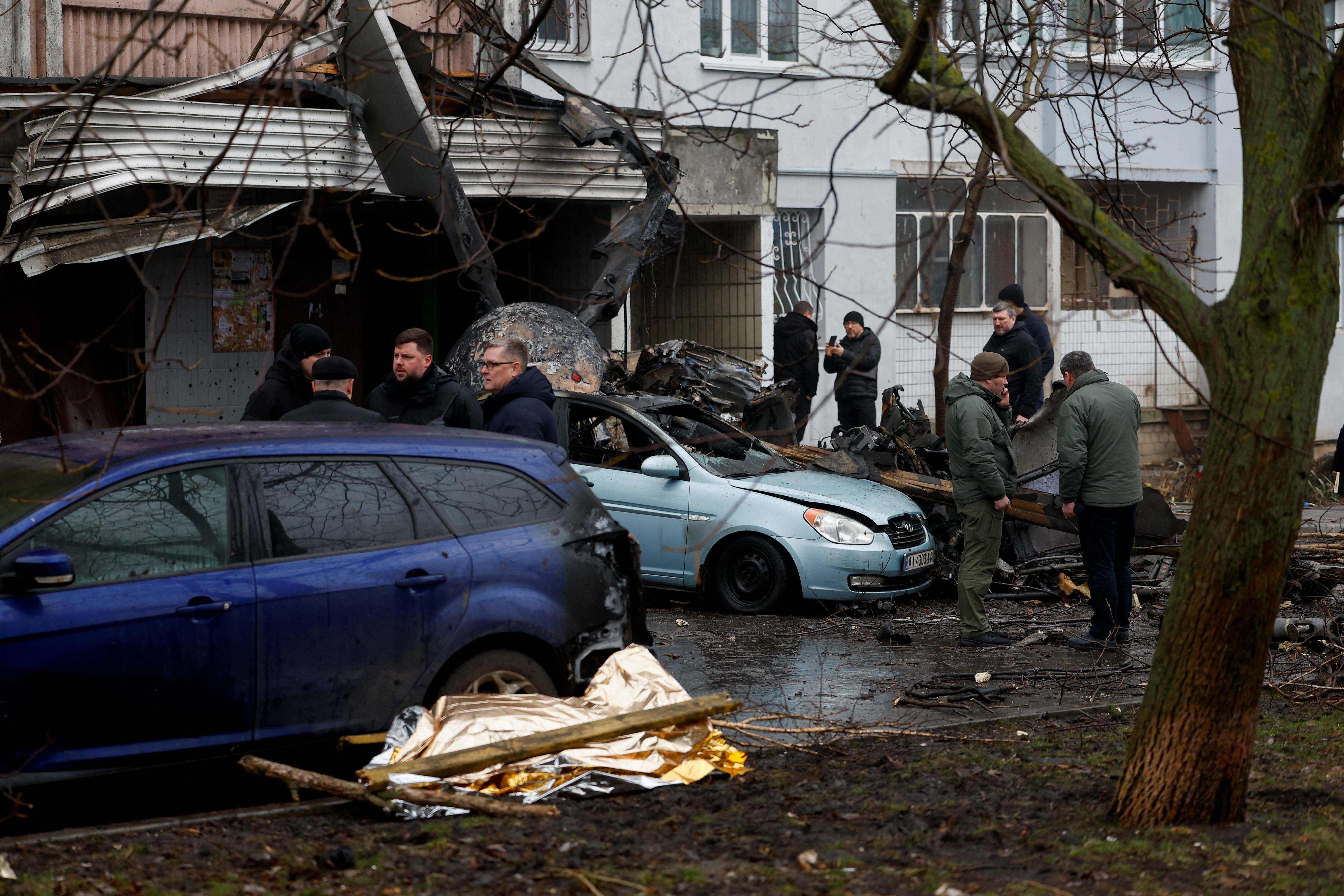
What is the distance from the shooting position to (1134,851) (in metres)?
4.70

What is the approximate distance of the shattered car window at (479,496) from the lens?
5.91 metres

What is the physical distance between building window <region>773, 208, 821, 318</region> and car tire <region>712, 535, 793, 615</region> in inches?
307

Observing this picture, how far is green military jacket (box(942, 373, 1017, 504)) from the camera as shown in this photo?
894cm

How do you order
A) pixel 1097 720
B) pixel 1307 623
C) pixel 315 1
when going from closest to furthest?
1. pixel 315 1
2. pixel 1097 720
3. pixel 1307 623

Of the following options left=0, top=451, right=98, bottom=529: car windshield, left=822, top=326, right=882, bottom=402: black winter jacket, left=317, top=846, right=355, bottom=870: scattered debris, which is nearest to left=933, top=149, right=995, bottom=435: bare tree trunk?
left=822, top=326, right=882, bottom=402: black winter jacket

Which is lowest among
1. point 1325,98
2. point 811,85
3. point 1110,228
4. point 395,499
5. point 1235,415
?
point 395,499

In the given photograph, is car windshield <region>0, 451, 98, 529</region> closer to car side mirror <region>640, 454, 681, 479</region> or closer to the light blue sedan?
the light blue sedan

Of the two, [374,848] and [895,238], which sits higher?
[895,238]

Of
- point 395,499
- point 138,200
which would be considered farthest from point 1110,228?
point 138,200

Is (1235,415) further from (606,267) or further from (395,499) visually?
(606,267)

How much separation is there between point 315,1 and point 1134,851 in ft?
14.4

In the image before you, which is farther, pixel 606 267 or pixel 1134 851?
pixel 606 267

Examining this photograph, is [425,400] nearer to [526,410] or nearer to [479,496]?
[526,410]

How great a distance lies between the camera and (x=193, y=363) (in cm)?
1409
